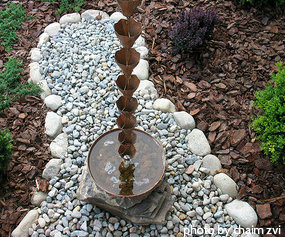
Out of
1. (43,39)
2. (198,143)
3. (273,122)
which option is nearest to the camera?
(273,122)

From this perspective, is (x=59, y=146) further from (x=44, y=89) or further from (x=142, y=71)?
(x=142, y=71)

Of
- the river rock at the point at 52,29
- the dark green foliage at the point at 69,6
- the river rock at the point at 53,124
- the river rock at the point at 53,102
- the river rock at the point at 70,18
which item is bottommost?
the river rock at the point at 53,124

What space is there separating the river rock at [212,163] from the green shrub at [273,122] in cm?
47

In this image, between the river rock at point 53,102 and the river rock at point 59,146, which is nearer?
the river rock at point 59,146

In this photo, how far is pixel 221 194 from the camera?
3.27 meters

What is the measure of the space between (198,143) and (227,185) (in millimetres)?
533

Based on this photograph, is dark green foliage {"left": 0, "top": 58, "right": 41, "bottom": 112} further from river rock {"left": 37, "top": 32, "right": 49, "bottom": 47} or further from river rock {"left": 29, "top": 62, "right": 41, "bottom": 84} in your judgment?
river rock {"left": 37, "top": 32, "right": 49, "bottom": 47}

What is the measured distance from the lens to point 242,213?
3.09 metres

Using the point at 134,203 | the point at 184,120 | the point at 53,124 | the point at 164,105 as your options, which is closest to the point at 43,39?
the point at 53,124

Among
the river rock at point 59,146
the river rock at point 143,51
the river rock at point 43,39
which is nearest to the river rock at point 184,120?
the river rock at point 143,51

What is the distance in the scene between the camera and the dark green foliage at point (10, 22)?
453 cm

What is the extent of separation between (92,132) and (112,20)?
1934 mm

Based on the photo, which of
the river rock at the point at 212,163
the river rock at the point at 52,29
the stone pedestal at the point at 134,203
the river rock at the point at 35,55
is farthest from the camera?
the river rock at the point at 52,29

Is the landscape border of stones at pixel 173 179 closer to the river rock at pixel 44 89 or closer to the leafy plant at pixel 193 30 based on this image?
the river rock at pixel 44 89
